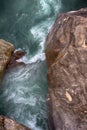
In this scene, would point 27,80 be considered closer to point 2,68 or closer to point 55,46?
point 2,68

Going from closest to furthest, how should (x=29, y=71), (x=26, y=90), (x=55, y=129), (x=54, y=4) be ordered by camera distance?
1. (x=55, y=129)
2. (x=26, y=90)
3. (x=29, y=71)
4. (x=54, y=4)

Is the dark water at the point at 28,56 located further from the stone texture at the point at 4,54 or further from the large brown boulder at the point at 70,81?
the large brown boulder at the point at 70,81

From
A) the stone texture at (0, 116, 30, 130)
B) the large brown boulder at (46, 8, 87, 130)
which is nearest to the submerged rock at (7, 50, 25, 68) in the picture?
the large brown boulder at (46, 8, 87, 130)

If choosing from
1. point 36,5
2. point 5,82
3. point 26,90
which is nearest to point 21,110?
point 26,90

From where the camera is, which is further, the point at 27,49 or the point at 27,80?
the point at 27,49

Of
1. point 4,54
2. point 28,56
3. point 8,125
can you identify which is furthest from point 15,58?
point 8,125

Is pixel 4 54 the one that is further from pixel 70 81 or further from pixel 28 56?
pixel 70 81

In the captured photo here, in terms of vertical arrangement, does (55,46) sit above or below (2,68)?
above
